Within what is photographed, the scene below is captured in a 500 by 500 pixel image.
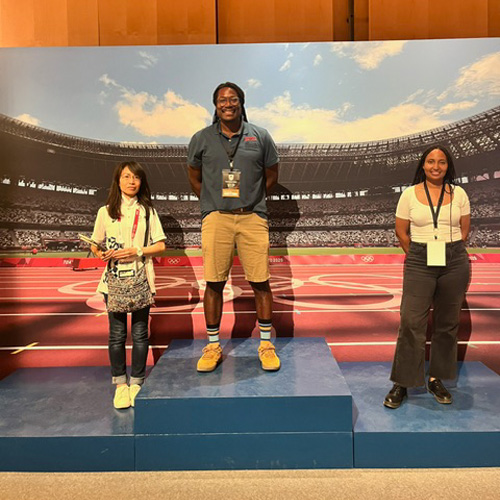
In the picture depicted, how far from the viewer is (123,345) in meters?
2.75

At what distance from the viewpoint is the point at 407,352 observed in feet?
8.68

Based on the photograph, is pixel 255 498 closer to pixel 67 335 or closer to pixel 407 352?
pixel 407 352

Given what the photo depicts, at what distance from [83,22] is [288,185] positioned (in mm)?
2160

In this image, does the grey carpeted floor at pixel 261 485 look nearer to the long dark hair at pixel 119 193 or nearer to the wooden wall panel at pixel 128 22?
the long dark hair at pixel 119 193

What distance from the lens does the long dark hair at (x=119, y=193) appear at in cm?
271

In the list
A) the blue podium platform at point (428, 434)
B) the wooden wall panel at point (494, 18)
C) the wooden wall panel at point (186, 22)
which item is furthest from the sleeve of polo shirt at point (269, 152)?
the wooden wall panel at point (494, 18)

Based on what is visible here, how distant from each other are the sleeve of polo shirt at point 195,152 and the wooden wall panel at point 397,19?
177 cm

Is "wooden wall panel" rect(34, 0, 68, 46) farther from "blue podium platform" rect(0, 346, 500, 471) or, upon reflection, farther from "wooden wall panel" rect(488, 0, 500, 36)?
"wooden wall panel" rect(488, 0, 500, 36)

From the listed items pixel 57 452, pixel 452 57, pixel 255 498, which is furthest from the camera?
pixel 452 57

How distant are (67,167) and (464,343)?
11.8 feet

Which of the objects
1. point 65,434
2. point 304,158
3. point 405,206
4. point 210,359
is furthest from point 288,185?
point 65,434

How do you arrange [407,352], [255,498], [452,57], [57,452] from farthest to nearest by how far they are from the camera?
[452,57] → [407,352] → [57,452] → [255,498]

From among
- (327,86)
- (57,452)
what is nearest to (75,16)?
(327,86)

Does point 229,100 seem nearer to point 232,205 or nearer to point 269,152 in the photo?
point 269,152
